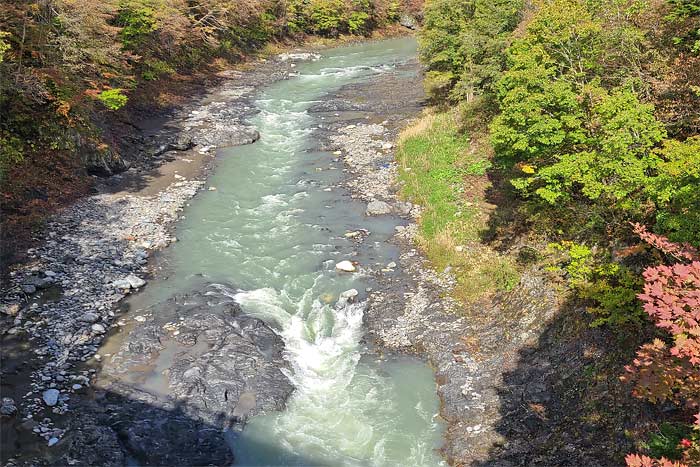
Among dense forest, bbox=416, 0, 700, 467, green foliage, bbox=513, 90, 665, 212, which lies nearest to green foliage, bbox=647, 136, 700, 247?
dense forest, bbox=416, 0, 700, 467

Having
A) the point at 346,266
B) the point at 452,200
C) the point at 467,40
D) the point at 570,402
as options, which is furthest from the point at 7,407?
the point at 467,40

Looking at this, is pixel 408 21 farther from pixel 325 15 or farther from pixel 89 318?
pixel 89 318

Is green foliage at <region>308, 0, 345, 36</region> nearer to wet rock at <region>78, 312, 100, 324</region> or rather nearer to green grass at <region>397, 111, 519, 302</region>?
green grass at <region>397, 111, 519, 302</region>

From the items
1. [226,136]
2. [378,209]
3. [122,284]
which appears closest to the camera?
[122,284]

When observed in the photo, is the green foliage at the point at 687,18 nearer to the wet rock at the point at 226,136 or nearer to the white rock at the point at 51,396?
the white rock at the point at 51,396

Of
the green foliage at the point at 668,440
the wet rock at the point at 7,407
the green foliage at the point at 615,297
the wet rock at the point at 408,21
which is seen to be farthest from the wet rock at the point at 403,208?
the wet rock at the point at 408,21

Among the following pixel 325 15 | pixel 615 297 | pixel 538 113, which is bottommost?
pixel 615 297
